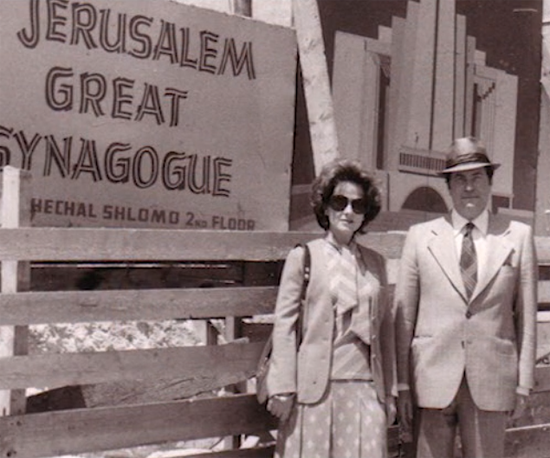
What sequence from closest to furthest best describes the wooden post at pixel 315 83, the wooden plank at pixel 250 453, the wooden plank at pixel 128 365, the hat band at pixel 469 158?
the wooden plank at pixel 128 365
the hat band at pixel 469 158
the wooden plank at pixel 250 453
the wooden post at pixel 315 83

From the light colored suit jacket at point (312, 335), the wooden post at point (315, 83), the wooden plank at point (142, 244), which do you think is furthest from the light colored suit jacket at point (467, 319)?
the wooden post at point (315, 83)

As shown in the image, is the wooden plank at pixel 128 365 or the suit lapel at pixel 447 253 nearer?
the wooden plank at pixel 128 365

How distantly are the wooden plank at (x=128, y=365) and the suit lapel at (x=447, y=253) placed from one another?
3.14ft

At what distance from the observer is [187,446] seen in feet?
26.4

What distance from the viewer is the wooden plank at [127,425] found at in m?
4.47

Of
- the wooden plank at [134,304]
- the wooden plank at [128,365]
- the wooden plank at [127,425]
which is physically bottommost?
the wooden plank at [127,425]

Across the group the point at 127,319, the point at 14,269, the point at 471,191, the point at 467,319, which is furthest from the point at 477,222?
the point at 14,269

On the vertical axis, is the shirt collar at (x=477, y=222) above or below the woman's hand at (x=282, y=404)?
above

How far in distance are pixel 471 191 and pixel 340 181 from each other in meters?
0.58

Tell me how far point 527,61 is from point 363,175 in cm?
361

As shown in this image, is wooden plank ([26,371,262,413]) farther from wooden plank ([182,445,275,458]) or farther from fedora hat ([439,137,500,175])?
fedora hat ([439,137,500,175])

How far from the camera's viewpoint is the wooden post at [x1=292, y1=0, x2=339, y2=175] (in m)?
5.79

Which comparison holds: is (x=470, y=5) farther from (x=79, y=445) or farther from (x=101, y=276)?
(x=79, y=445)

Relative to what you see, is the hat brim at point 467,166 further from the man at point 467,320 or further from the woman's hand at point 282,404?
the woman's hand at point 282,404
